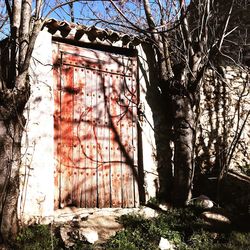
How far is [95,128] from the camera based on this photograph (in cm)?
538

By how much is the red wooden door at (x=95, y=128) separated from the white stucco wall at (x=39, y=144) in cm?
22

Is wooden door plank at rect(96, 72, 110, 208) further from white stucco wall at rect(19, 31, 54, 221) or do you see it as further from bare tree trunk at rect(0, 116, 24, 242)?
bare tree trunk at rect(0, 116, 24, 242)

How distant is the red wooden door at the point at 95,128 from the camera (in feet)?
16.6

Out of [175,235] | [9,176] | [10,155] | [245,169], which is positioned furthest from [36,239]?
[245,169]

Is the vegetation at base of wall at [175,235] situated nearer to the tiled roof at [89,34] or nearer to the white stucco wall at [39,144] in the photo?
the white stucco wall at [39,144]

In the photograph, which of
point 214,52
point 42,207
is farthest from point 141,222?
point 214,52

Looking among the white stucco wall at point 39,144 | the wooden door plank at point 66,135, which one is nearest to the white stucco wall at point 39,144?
the white stucco wall at point 39,144

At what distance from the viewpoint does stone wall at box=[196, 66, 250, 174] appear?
6.36 metres

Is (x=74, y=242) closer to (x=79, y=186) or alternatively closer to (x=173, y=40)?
(x=79, y=186)

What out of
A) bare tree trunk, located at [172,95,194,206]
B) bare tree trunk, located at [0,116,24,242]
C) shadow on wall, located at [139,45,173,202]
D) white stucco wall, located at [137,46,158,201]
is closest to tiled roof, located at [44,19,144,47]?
white stucco wall, located at [137,46,158,201]

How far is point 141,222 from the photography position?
15.8 feet

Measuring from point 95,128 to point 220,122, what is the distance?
2443mm

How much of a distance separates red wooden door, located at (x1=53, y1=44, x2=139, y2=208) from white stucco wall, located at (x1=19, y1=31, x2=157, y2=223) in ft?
0.73

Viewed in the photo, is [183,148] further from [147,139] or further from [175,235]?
[175,235]
